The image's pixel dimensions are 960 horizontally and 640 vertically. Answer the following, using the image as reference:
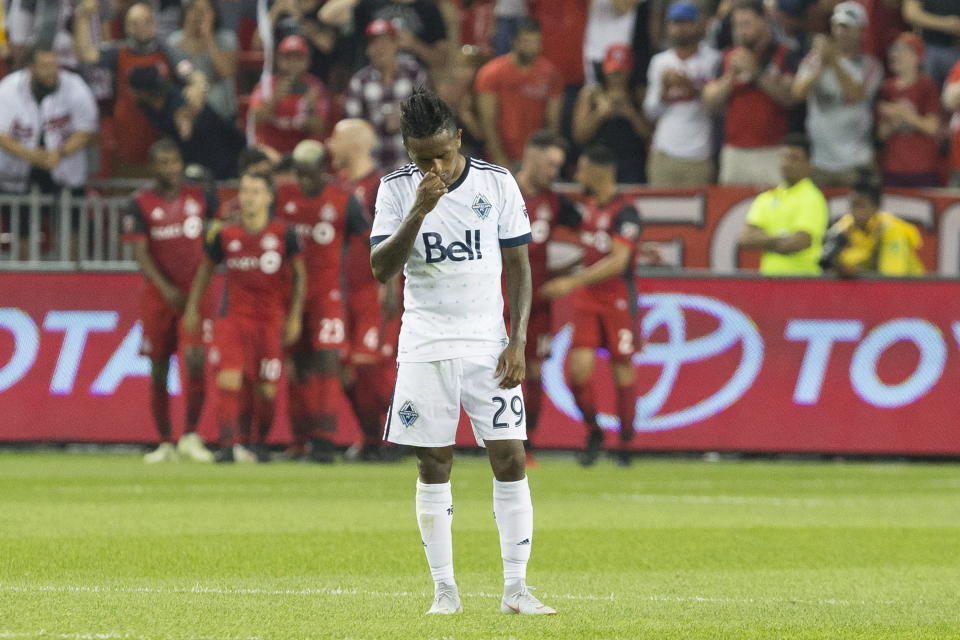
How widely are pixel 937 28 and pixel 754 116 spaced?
212 cm

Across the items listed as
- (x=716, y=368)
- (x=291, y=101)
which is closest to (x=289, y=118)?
(x=291, y=101)

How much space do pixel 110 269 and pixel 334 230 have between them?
238 cm

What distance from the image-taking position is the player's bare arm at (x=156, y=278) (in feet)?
50.9

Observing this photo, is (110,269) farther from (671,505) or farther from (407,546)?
(407,546)

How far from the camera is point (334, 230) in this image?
15.5 metres

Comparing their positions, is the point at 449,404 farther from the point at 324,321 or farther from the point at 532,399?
the point at 324,321

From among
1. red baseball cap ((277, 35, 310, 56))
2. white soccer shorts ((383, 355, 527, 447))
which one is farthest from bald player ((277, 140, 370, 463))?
white soccer shorts ((383, 355, 527, 447))

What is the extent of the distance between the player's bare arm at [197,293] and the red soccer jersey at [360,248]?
117 centimetres

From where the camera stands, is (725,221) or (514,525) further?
(725,221)

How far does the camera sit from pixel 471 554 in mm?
9438

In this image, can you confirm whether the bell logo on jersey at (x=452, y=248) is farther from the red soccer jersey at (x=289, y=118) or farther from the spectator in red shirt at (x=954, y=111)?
the red soccer jersey at (x=289, y=118)

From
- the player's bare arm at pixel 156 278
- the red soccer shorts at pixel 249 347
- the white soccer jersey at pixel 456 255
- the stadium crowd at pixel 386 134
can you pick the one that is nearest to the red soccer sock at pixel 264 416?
the stadium crowd at pixel 386 134

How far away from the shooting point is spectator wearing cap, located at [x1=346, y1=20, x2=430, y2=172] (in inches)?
698

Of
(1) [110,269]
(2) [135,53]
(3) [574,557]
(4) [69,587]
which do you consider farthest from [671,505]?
(2) [135,53]
